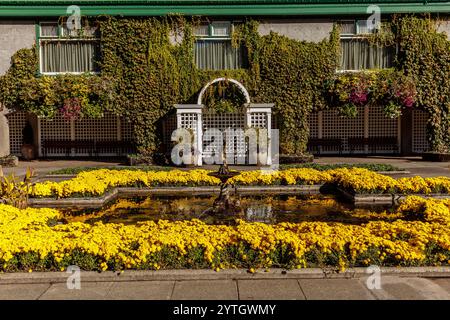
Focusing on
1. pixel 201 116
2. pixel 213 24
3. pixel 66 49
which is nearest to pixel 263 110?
pixel 201 116

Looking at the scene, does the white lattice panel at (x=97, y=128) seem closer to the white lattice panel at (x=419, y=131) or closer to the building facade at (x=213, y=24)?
the building facade at (x=213, y=24)

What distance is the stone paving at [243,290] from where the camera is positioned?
5879 millimetres

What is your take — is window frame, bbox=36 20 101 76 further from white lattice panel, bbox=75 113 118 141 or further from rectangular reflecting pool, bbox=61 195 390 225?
rectangular reflecting pool, bbox=61 195 390 225

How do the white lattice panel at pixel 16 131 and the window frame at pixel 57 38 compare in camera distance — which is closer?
the window frame at pixel 57 38

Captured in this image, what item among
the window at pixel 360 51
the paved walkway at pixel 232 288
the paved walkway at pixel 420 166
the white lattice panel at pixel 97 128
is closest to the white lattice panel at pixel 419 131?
the paved walkway at pixel 420 166

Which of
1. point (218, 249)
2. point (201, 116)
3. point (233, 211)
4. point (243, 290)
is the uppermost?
point (201, 116)

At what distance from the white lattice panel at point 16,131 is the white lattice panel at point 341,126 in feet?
51.6

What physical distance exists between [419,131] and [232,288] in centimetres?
2284

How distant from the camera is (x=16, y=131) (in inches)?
1021

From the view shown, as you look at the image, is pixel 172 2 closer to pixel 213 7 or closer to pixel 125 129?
pixel 213 7

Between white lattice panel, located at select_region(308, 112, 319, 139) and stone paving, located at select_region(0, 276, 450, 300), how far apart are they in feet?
66.6

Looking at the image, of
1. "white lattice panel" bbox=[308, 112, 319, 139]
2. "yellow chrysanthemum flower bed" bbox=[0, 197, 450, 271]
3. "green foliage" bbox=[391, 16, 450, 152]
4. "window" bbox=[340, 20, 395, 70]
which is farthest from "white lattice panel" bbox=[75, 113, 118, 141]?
"yellow chrysanthemum flower bed" bbox=[0, 197, 450, 271]

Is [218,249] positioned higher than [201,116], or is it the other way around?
[201,116]

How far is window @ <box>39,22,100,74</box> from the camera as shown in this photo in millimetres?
22094
